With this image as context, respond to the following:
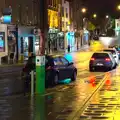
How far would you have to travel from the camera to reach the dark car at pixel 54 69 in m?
21.4

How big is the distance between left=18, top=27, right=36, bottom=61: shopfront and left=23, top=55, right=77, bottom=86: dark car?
906 inches

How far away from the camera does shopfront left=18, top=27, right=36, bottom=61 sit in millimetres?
48716

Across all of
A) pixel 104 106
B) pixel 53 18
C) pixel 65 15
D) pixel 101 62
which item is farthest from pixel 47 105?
pixel 65 15

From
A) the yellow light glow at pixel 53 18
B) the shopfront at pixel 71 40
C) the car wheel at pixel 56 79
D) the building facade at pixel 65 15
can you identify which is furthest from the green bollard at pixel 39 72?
the shopfront at pixel 71 40

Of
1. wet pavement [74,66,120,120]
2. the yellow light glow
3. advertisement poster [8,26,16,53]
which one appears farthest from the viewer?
the yellow light glow

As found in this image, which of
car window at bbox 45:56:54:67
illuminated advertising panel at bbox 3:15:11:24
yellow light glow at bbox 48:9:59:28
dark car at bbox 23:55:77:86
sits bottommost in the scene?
dark car at bbox 23:55:77:86

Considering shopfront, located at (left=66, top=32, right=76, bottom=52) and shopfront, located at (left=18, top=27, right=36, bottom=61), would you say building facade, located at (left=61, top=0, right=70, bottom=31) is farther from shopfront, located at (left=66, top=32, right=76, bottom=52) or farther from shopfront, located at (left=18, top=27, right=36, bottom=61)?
shopfront, located at (left=18, top=27, right=36, bottom=61)

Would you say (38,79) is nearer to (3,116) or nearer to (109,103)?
(109,103)

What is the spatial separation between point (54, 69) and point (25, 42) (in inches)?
1186

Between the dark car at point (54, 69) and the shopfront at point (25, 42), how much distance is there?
23003 millimetres

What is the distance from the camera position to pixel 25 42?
5150 cm

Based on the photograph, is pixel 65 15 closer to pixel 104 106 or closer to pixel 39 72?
pixel 39 72

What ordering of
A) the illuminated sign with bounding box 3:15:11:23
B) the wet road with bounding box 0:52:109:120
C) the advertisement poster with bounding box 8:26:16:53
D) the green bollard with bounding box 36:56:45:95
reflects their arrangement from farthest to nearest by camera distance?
the advertisement poster with bounding box 8:26:16:53, the illuminated sign with bounding box 3:15:11:23, the green bollard with bounding box 36:56:45:95, the wet road with bounding box 0:52:109:120

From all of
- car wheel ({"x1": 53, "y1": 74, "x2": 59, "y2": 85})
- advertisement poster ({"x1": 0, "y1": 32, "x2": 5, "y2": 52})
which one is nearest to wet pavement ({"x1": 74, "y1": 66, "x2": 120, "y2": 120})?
car wheel ({"x1": 53, "y1": 74, "x2": 59, "y2": 85})
